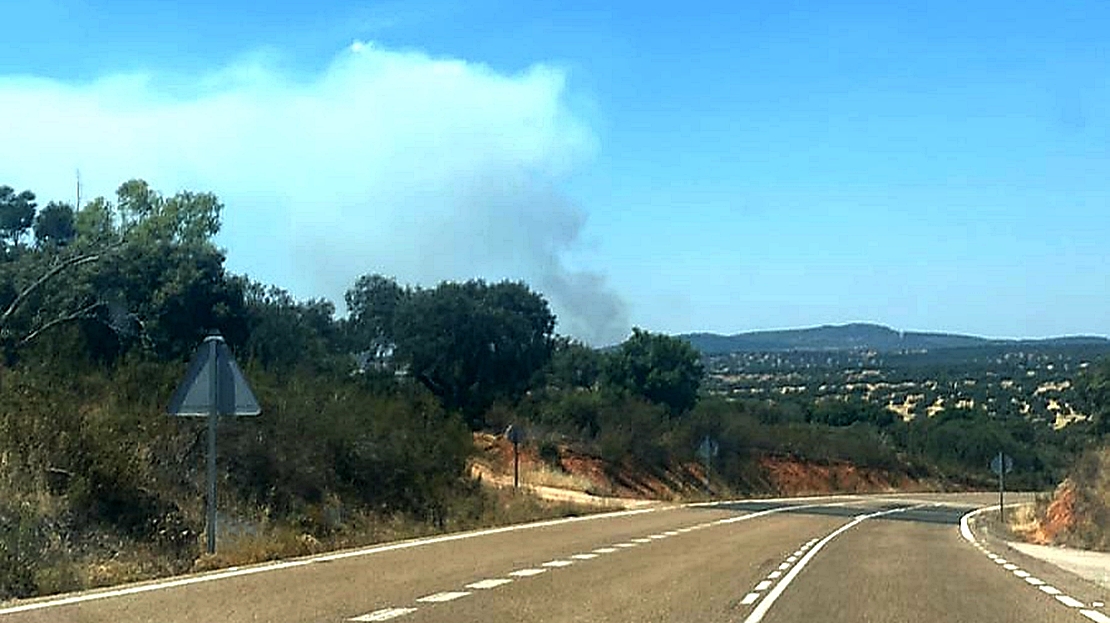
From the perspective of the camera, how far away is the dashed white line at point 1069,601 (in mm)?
16688

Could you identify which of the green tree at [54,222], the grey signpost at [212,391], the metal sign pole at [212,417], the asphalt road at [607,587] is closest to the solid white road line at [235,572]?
the asphalt road at [607,587]

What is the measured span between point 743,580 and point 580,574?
2.12 metres

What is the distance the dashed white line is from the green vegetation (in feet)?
33.6

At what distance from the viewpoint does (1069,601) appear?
17219 millimetres

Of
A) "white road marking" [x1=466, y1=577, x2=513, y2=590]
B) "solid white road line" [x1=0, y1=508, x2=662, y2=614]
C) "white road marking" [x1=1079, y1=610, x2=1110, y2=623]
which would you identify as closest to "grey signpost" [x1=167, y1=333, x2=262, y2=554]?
"solid white road line" [x1=0, y1=508, x2=662, y2=614]

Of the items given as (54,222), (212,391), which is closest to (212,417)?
(212,391)

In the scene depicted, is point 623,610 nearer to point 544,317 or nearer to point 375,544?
point 375,544

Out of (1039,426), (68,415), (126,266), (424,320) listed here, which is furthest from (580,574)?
(1039,426)

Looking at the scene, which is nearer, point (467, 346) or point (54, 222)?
point (467, 346)

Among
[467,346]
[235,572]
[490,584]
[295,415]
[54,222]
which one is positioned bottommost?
[490,584]

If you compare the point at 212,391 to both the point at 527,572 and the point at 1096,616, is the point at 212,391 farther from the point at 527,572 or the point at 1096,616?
the point at 1096,616

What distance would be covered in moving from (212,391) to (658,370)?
76.7m

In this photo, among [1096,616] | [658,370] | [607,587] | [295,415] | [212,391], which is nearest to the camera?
[1096,616]

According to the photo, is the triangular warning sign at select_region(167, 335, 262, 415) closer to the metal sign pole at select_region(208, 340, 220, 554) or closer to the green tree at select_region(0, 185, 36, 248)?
the metal sign pole at select_region(208, 340, 220, 554)
